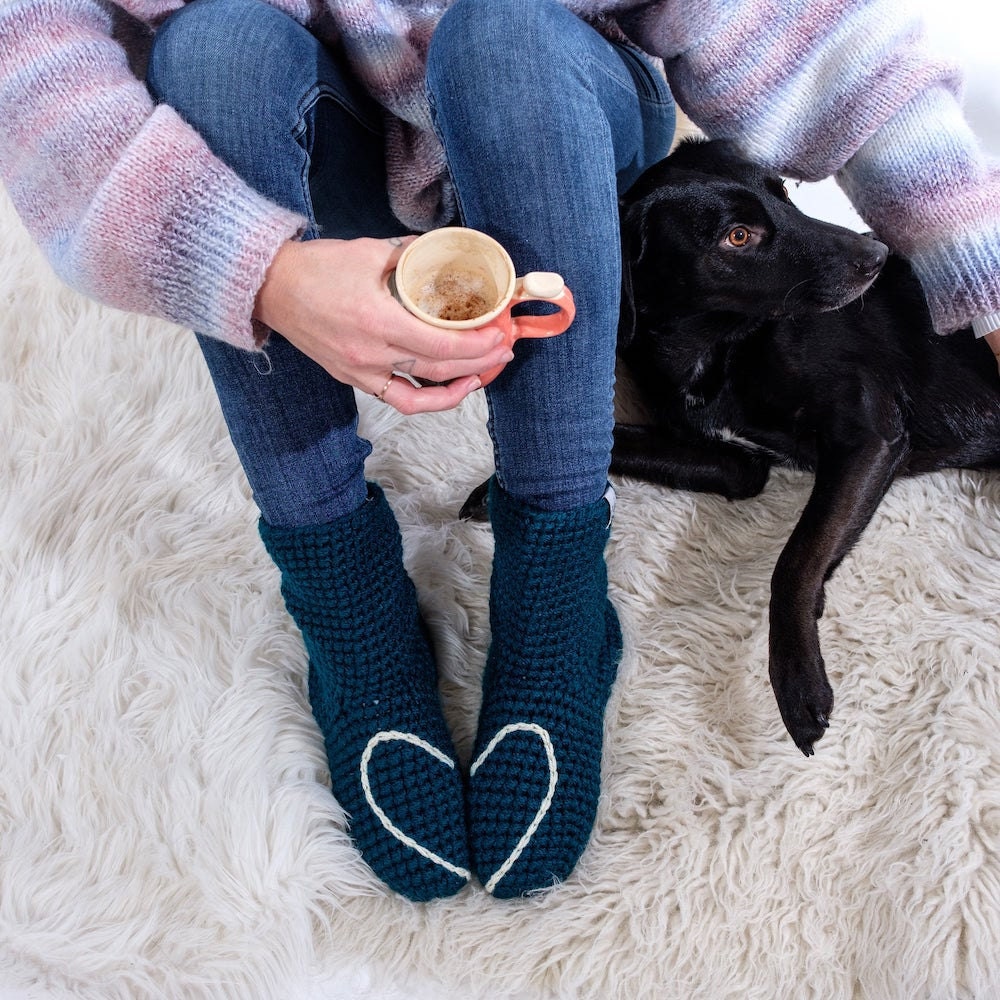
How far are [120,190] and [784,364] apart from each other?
843mm

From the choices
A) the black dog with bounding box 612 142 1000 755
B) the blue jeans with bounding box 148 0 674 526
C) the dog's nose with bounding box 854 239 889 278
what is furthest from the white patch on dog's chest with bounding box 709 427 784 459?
the blue jeans with bounding box 148 0 674 526

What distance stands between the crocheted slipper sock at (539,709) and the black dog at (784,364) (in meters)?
0.24

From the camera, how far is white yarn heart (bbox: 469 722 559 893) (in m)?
0.92

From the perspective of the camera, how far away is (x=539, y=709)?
3.15ft

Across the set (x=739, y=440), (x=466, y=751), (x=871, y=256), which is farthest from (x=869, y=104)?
(x=466, y=751)

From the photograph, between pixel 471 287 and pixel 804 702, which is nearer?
pixel 471 287

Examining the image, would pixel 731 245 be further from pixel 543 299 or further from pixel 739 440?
pixel 543 299

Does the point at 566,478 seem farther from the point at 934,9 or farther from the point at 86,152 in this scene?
the point at 934,9

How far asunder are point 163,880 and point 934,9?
1859 mm

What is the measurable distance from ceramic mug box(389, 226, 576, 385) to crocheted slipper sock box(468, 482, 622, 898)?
220 mm

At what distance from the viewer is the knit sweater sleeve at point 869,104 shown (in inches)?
35.3

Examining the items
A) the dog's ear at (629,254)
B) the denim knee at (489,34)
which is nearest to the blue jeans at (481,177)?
the denim knee at (489,34)

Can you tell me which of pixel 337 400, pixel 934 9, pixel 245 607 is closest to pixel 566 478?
pixel 337 400

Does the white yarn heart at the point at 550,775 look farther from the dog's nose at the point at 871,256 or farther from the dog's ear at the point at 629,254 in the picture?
the dog's nose at the point at 871,256
